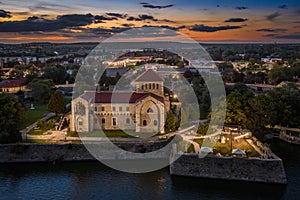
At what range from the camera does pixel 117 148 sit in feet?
96.9

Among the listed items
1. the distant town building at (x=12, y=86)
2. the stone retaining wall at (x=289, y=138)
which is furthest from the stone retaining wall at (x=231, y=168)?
the distant town building at (x=12, y=86)

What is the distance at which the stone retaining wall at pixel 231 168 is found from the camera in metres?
24.6

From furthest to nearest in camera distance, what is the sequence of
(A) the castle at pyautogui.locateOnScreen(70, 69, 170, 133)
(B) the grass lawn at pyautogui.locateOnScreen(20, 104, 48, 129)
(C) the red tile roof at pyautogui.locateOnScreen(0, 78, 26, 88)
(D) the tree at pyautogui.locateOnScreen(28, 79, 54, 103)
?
(C) the red tile roof at pyautogui.locateOnScreen(0, 78, 26, 88) < (D) the tree at pyautogui.locateOnScreen(28, 79, 54, 103) < (B) the grass lawn at pyautogui.locateOnScreen(20, 104, 48, 129) < (A) the castle at pyautogui.locateOnScreen(70, 69, 170, 133)

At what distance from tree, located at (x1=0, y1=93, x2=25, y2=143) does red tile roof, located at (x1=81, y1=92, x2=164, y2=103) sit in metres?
6.58

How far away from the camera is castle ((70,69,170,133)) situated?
33531 millimetres

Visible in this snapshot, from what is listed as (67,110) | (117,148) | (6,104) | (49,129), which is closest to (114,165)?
(117,148)

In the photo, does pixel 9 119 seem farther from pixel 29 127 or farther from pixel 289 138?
pixel 289 138

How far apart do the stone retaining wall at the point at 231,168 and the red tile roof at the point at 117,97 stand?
30.0 ft

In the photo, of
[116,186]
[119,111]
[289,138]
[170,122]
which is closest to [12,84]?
[119,111]

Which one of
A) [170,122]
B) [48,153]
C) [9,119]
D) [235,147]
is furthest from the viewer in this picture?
[9,119]

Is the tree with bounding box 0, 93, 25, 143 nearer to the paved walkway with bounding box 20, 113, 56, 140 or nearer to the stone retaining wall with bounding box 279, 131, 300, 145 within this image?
the paved walkway with bounding box 20, 113, 56, 140

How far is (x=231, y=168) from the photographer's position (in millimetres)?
25344

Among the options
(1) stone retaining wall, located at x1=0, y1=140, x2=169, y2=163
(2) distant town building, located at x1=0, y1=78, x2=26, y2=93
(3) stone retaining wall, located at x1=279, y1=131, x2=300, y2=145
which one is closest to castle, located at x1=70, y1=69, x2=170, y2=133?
(1) stone retaining wall, located at x1=0, y1=140, x2=169, y2=163

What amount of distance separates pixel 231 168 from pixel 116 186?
25.9 ft
